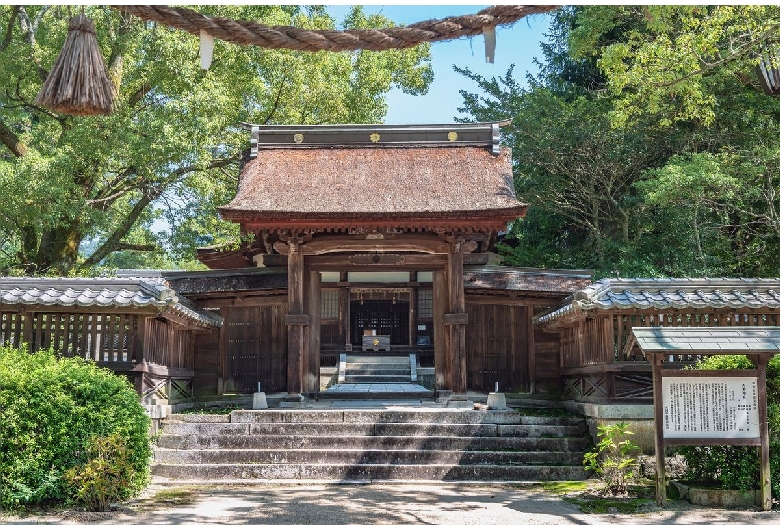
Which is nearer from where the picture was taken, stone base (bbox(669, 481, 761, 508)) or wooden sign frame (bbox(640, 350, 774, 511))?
wooden sign frame (bbox(640, 350, 774, 511))

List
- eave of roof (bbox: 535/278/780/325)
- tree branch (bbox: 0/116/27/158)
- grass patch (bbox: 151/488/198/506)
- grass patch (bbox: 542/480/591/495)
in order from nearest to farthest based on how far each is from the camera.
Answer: grass patch (bbox: 151/488/198/506)
grass patch (bbox: 542/480/591/495)
eave of roof (bbox: 535/278/780/325)
tree branch (bbox: 0/116/27/158)

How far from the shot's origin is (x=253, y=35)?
144 inches

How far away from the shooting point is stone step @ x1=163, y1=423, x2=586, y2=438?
12.7 metres

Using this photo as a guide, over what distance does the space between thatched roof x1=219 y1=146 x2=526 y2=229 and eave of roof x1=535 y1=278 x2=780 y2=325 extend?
2624 millimetres

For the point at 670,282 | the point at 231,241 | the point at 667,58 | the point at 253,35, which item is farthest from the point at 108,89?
the point at 231,241

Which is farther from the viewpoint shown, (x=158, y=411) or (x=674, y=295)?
(x=158, y=411)

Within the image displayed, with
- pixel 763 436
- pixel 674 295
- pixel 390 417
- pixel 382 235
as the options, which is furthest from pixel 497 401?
pixel 763 436

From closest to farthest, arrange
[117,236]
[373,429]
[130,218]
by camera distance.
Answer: [373,429] < [117,236] < [130,218]

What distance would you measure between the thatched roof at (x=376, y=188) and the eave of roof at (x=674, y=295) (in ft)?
8.61

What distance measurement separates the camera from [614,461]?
10961 millimetres

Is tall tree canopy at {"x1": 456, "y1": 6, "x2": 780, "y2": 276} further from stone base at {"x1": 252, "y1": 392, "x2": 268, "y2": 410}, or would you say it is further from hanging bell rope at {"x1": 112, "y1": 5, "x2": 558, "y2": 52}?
hanging bell rope at {"x1": 112, "y1": 5, "x2": 558, "y2": 52}

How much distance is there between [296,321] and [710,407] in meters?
8.39

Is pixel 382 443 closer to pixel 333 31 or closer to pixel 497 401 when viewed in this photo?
pixel 497 401

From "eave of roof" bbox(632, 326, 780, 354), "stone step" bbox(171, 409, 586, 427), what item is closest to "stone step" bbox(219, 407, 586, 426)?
"stone step" bbox(171, 409, 586, 427)
